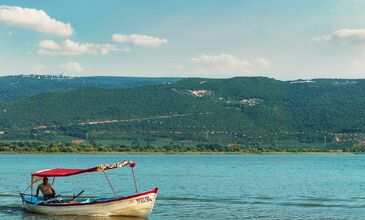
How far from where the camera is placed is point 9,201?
4903cm

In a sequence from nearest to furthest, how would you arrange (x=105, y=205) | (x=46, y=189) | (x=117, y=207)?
(x=117, y=207), (x=105, y=205), (x=46, y=189)

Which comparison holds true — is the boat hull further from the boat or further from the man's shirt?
the man's shirt

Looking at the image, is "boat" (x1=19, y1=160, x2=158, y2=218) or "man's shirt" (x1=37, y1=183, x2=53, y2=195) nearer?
"boat" (x1=19, y1=160, x2=158, y2=218)

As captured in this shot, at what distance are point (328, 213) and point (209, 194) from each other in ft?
49.0

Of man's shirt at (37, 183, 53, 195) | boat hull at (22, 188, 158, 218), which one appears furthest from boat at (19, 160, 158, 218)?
man's shirt at (37, 183, 53, 195)

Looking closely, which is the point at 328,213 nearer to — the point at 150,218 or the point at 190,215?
the point at 190,215

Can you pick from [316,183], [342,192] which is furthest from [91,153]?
[342,192]

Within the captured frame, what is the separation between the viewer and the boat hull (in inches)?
1491

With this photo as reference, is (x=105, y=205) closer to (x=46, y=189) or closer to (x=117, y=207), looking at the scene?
(x=117, y=207)

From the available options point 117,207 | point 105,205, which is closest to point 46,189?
point 105,205

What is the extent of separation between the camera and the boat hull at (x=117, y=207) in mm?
37875

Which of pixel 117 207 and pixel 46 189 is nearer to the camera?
pixel 117 207

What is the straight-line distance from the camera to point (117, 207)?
38469 mm

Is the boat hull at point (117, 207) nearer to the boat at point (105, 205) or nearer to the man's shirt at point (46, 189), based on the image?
A: the boat at point (105, 205)
